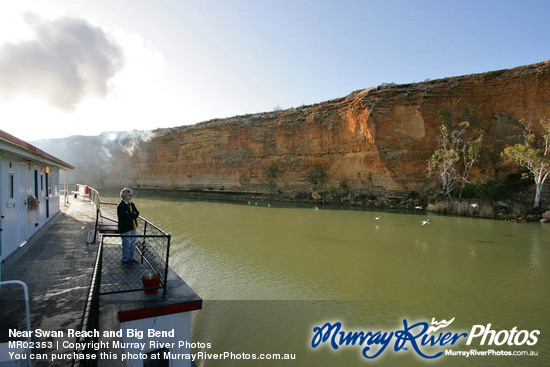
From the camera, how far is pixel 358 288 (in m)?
7.59

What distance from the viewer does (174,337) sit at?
13.2ft

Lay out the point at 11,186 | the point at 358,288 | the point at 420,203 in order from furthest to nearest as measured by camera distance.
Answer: the point at 420,203 < the point at 358,288 < the point at 11,186

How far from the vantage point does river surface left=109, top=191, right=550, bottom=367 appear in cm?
516

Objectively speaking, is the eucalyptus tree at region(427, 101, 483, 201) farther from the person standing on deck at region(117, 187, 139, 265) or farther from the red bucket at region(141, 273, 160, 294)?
the red bucket at region(141, 273, 160, 294)

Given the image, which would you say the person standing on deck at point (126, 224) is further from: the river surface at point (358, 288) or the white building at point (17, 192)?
the white building at point (17, 192)

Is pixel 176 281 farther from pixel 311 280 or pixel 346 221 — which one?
pixel 346 221

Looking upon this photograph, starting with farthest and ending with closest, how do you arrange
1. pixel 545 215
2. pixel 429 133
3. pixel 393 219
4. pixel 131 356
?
1. pixel 429 133
2. pixel 393 219
3. pixel 545 215
4. pixel 131 356

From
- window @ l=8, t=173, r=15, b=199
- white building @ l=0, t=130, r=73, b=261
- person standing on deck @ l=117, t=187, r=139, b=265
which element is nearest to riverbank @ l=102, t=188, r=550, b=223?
white building @ l=0, t=130, r=73, b=261

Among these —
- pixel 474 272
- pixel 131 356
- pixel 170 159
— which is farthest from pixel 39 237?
pixel 170 159

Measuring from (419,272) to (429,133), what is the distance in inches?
904

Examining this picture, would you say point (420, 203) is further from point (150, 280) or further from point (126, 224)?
point (150, 280)

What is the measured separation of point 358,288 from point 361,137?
2559 centimetres

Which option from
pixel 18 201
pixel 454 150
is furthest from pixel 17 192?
pixel 454 150

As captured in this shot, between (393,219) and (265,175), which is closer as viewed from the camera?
(393,219)
